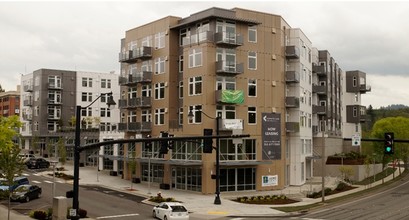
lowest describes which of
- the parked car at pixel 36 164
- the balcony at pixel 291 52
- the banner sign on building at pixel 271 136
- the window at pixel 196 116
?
the parked car at pixel 36 164

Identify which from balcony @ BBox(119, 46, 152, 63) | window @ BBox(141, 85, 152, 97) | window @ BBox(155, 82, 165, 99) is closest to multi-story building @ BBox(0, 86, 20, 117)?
balcony @ BBox(119, 46, 152, 63)

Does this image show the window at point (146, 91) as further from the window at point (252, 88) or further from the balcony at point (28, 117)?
the balcony at point (28, 117)

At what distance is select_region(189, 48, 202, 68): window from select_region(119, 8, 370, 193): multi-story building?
0.12 m

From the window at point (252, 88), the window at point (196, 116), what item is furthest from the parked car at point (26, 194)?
the window at point (252, 88)

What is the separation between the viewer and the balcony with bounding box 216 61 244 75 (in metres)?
53.4

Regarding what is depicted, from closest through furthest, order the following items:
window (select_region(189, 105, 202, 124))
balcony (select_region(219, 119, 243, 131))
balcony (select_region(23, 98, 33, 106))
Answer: balcony (select_region(219, 119, 243, 131)), window (select_region(189, 105, 202, 124)), balcony (select_region(23, 98, 33, 106))

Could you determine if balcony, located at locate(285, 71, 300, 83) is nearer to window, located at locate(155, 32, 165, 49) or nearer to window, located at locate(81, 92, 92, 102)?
window, located at locate(155, 32, 165, 49)

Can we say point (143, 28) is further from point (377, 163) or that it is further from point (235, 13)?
point (377, 163)

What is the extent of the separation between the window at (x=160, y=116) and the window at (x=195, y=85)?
6515 millimetres

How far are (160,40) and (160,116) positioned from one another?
393 inches

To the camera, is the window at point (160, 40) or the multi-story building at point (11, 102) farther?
the multi-story building at point (11, 102)

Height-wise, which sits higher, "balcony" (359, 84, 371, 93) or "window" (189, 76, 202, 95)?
"balcony" (359, 84, 371, 93)

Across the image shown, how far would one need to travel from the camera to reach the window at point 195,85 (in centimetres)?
5453

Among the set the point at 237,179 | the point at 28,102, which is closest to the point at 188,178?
the point at 237,179
